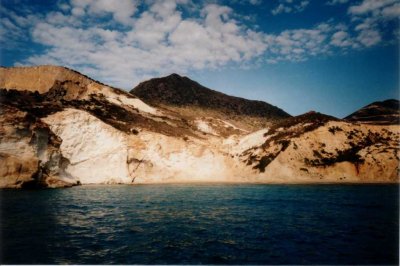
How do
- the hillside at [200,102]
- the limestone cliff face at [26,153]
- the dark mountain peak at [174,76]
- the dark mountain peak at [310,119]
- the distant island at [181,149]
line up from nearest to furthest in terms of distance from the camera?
1. the limestone cliff face at [26,153]
2. the distant island at [181,149]
3. the dark mountain peak at [310,119]
4. the hillside at [200,102]
5. the dark mountain peak at [174,76]

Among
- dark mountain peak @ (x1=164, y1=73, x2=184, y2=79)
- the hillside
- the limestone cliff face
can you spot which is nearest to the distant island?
the limestone cliff face

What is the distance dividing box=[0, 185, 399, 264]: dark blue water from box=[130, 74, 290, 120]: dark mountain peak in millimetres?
83551

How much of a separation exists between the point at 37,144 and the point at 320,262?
35766mm

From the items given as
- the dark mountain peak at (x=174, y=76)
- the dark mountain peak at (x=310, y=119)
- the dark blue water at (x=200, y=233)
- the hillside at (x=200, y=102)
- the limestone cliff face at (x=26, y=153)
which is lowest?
the dark blue water at (x=200, y=233)

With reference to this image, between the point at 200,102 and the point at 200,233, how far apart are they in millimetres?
94256

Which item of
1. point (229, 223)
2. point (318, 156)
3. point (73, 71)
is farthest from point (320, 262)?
point (73, 71)

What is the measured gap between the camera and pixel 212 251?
11.8 meters

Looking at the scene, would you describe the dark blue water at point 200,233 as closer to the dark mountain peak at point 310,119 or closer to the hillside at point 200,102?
the dark mountain peak at point 310,119

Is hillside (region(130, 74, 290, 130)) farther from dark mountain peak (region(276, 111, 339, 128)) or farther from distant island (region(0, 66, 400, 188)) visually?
distant island (region(0, 66, 400, 188))

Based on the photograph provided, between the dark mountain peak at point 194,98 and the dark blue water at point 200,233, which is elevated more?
the dark mountain peak at point 194,98

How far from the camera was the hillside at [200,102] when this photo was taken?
102m

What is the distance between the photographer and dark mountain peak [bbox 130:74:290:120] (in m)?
107

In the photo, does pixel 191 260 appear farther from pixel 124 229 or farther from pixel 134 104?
pixel 134 104

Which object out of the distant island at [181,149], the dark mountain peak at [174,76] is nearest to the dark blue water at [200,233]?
the distant island at [181,149]
